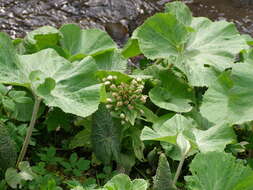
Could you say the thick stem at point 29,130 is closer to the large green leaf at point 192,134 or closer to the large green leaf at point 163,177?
the large green leaf at point 192,134

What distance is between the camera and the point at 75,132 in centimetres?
310

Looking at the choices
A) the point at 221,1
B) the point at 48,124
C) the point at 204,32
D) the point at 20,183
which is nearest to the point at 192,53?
the point at 204,32

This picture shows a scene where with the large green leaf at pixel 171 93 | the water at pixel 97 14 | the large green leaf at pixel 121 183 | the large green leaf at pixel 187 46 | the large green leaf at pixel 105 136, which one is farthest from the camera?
the water at pixel 97 14

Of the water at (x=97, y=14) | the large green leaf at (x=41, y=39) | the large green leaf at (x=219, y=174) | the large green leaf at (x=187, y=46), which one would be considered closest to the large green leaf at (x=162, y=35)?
the large green leaf at (x=187, y=46)

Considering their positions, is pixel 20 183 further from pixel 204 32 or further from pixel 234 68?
pixel 204 32

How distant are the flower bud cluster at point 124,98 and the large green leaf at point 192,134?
192 mm

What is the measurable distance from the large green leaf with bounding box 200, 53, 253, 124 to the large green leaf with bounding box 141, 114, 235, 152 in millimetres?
120

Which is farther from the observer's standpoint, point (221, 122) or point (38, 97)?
point (221, 122)

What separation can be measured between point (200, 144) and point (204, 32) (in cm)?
97

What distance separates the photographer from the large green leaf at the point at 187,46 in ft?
10.2

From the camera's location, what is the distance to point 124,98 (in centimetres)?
284

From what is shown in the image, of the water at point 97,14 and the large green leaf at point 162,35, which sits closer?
the large green leaf at point 162,35

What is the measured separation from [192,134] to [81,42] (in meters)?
1.02

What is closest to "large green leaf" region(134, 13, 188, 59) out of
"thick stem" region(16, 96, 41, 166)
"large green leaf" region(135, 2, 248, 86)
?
"large green leaf" region(135, 2, 248, 86)
